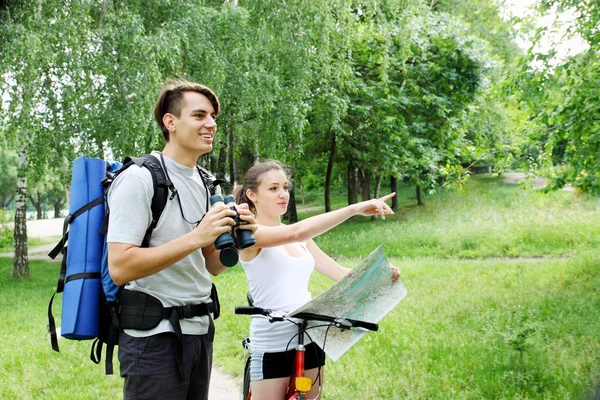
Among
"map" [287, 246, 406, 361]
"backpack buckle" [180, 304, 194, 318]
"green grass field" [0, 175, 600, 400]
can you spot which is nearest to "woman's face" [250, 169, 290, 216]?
"map" [287, 246, 406, 361]

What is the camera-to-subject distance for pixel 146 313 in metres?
2.46

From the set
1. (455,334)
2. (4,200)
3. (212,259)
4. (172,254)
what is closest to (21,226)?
(455,334)

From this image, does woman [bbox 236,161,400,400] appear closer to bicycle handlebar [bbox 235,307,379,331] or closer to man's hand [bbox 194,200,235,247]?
bicycle handlebar [bbox 235,307,379,331]

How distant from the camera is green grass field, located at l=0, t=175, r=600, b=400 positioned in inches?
219

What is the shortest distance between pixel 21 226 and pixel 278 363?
14.7m

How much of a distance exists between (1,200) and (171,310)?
212ft

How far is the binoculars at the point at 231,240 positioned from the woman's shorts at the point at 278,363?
3.39 ft

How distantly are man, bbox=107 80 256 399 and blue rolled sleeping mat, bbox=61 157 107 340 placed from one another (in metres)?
0.13

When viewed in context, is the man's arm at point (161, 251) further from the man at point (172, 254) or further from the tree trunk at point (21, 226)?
the tree trunk at point (21, 226)

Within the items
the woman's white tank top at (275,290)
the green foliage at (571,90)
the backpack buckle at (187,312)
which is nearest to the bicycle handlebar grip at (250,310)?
the woman's white tank top at (275,290)

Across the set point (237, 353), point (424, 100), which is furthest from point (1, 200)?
point (237, 353)

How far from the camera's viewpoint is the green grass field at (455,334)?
5.55 m

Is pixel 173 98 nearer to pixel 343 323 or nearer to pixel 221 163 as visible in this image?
pixel 343 323

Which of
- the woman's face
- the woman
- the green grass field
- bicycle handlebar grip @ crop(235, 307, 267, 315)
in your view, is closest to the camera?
bicycle handlebar grip @ crop(235, 307, 267, 315)
